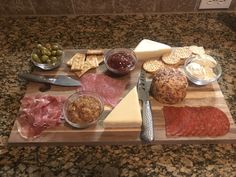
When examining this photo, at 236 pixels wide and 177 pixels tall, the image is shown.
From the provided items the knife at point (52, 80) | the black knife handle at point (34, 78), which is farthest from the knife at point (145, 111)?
the black knife handle at point (34, 78)

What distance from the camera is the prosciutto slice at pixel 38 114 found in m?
0.83

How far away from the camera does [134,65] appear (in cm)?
97

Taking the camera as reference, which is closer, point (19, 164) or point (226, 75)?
point (19, 164)

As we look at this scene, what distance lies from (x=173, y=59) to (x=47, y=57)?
0.48 meters

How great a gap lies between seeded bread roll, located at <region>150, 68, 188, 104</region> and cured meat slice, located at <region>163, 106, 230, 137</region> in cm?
3

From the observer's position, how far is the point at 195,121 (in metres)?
0.84

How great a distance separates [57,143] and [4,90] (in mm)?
333

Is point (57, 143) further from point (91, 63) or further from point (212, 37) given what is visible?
point (212, 37)

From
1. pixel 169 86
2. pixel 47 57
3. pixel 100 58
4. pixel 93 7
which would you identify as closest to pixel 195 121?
pixel 169 86

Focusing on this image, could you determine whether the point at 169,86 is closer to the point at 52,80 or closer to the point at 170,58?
the point at 170,58

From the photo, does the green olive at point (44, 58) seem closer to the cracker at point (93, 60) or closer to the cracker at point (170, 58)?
the cracker at point (93, 60)

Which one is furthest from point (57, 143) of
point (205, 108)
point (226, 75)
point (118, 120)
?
point (226, 75)

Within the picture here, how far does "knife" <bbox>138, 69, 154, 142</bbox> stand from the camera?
2.65 feet

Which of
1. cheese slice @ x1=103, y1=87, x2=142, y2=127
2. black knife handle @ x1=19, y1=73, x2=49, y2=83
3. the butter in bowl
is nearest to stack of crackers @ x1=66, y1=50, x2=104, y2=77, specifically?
black knife handle @ x1=19, y1=73, x2=49, y2=83
